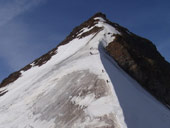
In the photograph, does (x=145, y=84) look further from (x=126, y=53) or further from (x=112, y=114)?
(x=112, y=114)

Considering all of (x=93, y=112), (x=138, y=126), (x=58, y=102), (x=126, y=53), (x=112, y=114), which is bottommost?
(x=138, y=126)

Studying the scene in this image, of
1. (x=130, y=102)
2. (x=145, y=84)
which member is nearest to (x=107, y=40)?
(x=145, y=84)

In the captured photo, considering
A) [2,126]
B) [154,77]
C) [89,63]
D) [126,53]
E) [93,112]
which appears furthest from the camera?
[154,77]

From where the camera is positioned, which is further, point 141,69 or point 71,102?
point 141,69

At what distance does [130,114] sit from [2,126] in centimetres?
558

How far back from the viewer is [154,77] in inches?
854

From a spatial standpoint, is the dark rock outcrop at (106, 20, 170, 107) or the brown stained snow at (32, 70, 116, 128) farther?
the dark rock outcrop at (106, 20, 170, 107)

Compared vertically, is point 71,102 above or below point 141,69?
below

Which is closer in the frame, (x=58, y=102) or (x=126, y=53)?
(x=58, y=102)

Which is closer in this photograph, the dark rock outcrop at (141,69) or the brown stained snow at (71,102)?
the brown stained snow at (71,102)

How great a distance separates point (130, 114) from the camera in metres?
7.61

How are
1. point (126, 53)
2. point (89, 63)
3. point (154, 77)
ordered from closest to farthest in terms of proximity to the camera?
point (89, 63)
point (126, 53)
point (154, 77)

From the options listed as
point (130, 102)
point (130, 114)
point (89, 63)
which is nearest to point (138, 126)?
point (130, 114)

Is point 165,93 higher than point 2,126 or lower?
lower
